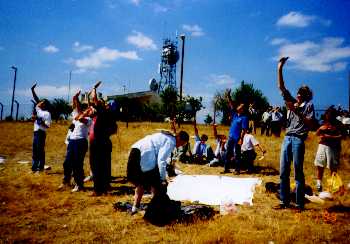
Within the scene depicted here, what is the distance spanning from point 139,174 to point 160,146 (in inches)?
24.7

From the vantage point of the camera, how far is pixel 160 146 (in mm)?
5520

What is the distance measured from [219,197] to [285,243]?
9.36 ft

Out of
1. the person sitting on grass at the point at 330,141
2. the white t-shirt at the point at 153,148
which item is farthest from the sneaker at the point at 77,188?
the person sitting on grass at the point at 330,141

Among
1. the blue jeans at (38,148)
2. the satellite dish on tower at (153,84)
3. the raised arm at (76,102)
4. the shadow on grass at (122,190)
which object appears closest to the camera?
the shadow on grass at (122,190)

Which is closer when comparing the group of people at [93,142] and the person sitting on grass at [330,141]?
the group of people at [93,142]

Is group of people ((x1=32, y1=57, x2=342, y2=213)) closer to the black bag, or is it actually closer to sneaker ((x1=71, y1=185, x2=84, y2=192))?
sneaker ((x1=71, y1=185, x2=84, y2=192))

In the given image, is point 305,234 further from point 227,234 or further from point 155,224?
point 155,224

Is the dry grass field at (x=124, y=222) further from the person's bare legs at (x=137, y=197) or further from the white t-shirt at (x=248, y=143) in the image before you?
the white t-shirt at (x=248, y=143)

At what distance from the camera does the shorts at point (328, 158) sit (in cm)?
793

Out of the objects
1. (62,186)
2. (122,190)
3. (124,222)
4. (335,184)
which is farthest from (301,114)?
(62,186)

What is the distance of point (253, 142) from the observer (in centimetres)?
1072

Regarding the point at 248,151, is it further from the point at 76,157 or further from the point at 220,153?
the point at 76,157

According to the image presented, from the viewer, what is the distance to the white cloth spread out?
721 cm

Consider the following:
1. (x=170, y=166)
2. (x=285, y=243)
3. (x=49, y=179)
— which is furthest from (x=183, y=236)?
(x=49, y=179)
